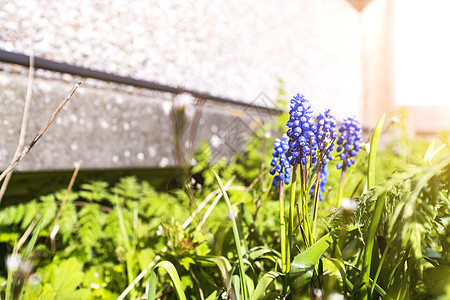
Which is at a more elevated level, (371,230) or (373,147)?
(373,147)

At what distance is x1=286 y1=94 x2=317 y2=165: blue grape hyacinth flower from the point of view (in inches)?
28.1

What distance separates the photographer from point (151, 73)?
1.69m

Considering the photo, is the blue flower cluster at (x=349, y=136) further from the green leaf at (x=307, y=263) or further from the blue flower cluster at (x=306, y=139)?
the green leaf at (x=307, y=263)

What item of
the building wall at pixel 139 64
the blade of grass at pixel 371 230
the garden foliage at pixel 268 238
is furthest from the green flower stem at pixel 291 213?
the building wall at pixel 139 64

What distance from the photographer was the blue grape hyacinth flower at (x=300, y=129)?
715mm

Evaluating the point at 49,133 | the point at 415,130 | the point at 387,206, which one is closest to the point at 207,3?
the point at 49,133

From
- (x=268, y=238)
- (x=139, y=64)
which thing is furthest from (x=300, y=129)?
(x=139, y=64)

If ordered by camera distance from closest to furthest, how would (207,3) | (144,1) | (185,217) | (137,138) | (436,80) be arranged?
(185,217), (137,138), (144,1), (207,3), (436,80)

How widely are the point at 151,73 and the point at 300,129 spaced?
3.68 ft

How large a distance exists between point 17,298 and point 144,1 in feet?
4.33

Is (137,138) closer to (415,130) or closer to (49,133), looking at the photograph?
(49,133)

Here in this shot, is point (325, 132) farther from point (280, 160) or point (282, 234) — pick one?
point (282, 234)

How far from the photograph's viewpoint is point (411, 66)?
3703 millimetres

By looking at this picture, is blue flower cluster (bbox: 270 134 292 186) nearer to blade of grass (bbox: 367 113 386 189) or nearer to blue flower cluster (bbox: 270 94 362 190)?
blue flower cluster (bbox: 270 94 362 190)
